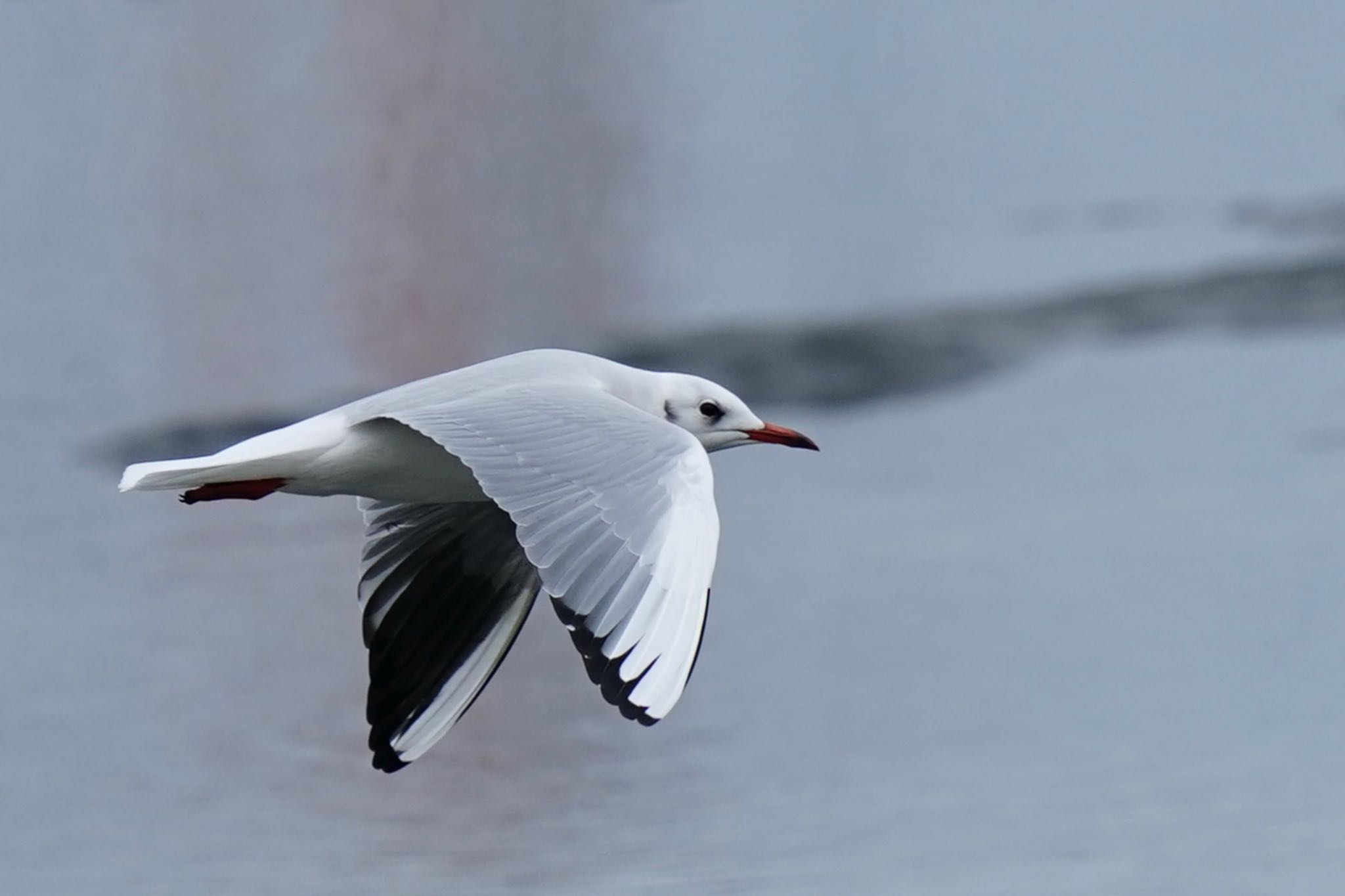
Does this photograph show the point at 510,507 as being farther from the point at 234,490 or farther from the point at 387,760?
the point at 387,760

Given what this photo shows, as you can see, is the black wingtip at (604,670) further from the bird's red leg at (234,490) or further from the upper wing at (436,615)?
the upper wing at (436,615)

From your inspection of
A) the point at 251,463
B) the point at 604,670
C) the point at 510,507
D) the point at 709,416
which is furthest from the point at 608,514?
the point at 709,416

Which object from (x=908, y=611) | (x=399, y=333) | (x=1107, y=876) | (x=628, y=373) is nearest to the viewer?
(x=628, y=373)

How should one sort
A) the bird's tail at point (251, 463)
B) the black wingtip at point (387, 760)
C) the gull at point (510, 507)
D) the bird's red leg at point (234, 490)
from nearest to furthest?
the gull at point (510, 507) < the bird's tail at point (251, 463) < the bird's red leg at point (234, 490) < the black wingtip at point (387, 760)

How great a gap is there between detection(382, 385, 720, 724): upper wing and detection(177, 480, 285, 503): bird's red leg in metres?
0.24

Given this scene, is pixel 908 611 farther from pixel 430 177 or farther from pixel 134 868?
pixel 430 177

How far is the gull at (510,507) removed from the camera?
2.83 metres

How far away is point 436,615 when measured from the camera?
12.1 ft

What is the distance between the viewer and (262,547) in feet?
26.2

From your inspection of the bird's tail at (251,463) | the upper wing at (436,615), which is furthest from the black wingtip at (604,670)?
the upper wing at (436,615)

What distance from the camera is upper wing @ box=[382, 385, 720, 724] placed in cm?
275

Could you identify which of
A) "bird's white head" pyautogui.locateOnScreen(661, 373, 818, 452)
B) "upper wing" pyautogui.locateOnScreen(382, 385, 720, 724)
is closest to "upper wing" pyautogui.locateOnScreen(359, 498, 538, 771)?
"bird's white head" pyautogui.locateOnScreen(661, 373, 818, 452)

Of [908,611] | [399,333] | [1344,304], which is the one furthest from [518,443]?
[1344,304]

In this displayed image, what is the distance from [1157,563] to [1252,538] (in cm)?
43
